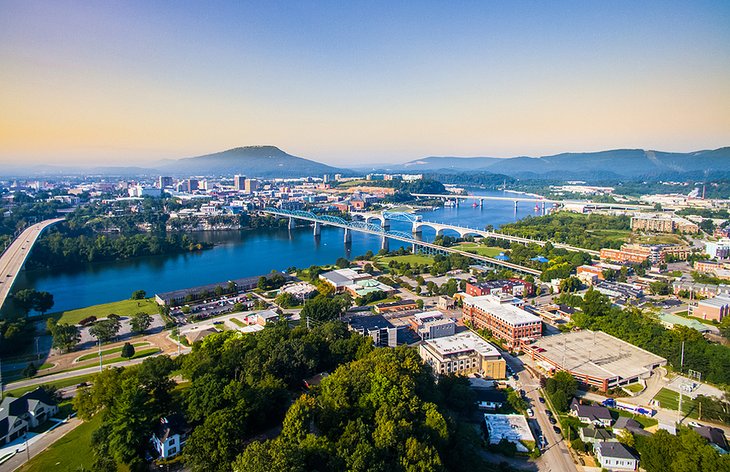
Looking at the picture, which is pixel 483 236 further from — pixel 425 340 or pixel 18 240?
pixel 18 240

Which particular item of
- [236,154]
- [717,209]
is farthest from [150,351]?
[236,154]

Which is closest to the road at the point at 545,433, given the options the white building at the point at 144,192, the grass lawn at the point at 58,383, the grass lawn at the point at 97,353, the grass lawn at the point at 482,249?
the grass lawn at the point at 58,383

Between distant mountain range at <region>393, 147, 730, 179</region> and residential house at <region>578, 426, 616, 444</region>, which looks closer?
residential house at <region>578, 426, 616, 444</region>

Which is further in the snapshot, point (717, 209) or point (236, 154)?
point (236, 154)

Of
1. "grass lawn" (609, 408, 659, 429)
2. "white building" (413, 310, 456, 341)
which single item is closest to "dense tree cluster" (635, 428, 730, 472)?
"grass lawn" (609, 408, 659, 429)

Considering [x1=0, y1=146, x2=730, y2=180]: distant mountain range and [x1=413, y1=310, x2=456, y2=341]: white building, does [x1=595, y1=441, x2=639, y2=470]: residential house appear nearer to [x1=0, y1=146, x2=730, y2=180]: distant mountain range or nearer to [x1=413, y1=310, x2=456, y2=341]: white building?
[x1=413, y1=310, x2=456, y2=341]: white building

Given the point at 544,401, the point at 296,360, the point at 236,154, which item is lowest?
the point at 544,401

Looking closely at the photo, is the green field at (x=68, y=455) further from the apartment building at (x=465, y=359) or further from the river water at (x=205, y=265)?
the river water at (x=205, y=265)
